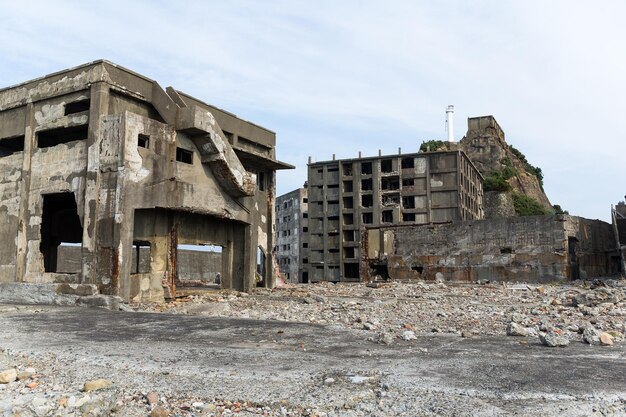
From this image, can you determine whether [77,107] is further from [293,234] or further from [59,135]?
[293,234]

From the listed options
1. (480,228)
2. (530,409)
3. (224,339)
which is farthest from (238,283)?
(530,409)

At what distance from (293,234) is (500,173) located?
28835 mm

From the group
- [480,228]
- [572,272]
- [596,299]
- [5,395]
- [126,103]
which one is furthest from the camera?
[480,228]

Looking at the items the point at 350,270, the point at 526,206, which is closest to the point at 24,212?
the point at 350,270

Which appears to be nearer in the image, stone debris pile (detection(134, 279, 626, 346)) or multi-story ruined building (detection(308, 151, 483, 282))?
stone debris pile (detection(134, 279, 626, 346))

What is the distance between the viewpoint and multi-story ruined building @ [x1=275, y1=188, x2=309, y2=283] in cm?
6461

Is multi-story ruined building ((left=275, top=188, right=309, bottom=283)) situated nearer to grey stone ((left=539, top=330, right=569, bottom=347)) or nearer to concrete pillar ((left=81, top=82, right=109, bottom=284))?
concrete pillar ((left=81, top=82, right=109, bottom=284))

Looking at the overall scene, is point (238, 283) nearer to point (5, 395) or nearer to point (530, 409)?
point (5, 395)

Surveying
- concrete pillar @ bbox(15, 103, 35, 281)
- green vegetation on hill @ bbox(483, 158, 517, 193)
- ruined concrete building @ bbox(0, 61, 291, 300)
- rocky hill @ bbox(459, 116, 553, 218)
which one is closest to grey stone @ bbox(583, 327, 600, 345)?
ruined concrete building @ bbox(0, 61, 291, 300)

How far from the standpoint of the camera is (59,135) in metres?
18.3

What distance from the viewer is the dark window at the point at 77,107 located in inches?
648

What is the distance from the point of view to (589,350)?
22.7 feet

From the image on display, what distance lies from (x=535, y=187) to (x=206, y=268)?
179 ft

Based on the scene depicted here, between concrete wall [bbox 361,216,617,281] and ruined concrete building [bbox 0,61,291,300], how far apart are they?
1350cm
